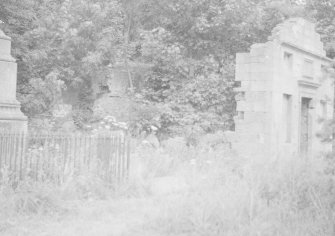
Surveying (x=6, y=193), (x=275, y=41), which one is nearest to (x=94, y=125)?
(x=275, y=41)

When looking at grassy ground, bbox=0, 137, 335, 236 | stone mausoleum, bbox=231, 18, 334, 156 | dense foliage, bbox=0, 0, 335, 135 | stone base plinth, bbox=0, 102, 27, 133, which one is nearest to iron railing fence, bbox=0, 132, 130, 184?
grassy ground, bbox=0, 137, 335, 236

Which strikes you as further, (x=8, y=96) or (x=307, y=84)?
(x=307, y=84)

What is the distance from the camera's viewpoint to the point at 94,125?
15664 millimetres

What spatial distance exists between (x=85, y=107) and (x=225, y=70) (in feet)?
16.9

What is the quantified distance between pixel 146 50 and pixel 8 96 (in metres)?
6.37

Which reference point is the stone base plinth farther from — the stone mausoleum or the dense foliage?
the stone mausoleum

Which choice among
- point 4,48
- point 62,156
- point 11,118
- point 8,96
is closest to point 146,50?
point 4,48

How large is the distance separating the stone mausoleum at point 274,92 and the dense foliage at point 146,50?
1.78 meters

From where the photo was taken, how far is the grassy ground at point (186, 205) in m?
7.00

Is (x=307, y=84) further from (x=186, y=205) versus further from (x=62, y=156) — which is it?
(x=186, y=205)

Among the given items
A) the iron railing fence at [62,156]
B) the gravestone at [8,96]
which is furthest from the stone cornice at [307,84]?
the gravestone at [8,96]

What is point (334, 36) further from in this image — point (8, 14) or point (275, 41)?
point (8, 14)

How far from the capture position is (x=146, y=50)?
16953 mm

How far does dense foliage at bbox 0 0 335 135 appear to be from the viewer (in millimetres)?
15594
